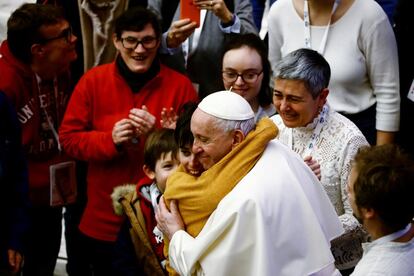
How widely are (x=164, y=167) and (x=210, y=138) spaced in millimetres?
733

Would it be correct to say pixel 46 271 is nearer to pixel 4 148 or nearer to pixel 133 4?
pixel 4 148

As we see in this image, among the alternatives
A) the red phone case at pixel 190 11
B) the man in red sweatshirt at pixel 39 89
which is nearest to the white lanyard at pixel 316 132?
the red phone case at pixel 190 11

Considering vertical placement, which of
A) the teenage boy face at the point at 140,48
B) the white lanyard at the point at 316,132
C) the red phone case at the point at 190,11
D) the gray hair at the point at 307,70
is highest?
the red phone case at the point at 190,11

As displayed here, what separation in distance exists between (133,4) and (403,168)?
98.6 inches

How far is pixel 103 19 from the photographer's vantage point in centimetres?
450

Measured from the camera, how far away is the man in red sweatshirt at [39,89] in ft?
13.8

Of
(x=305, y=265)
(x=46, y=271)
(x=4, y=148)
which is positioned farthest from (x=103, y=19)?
(x=305, y=265)

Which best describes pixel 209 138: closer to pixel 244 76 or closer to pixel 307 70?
pixel 307 70

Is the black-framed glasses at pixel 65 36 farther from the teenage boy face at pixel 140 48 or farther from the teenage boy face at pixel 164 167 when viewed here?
the teenage boy face at pixel 164 167

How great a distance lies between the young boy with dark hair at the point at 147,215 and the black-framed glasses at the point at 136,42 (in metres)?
0.69

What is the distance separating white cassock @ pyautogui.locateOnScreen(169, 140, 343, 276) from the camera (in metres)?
2.64

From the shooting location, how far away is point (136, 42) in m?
4.04

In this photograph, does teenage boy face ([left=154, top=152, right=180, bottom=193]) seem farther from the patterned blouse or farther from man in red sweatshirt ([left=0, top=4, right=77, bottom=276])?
man in red sweatshirt ([left=0, top=4, right=77, bottom=276])

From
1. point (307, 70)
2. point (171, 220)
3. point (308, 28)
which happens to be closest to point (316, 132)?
point (307, 70)
